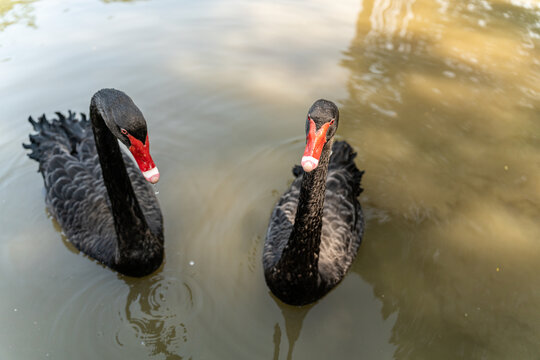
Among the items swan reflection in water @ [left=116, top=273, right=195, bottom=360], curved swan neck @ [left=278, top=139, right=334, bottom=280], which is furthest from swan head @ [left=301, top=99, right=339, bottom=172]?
swan reflection in water @ [left=116, top=273, right=195, bottom=360]

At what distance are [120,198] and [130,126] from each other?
0.70 metres

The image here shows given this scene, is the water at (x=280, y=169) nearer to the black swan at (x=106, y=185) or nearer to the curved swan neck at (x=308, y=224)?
the black swan at (x=106, y=185)

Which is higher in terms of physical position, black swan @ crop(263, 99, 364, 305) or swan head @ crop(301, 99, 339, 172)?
swan head @ crop(301, 99, 339, 172)

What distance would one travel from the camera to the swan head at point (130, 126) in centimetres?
229

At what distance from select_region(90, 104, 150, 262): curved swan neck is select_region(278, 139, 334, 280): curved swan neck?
3.36ft

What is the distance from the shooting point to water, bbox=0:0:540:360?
112 inches

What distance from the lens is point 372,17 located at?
6.68m

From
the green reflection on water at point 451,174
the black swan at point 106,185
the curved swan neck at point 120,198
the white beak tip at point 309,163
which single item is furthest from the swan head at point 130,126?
the green reflection on water at point 451,174

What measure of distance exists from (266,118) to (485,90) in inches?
107

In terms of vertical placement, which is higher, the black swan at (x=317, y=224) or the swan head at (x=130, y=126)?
the swan head at (x=130, y=126)

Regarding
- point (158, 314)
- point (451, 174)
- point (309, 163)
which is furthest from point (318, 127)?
point (451, 174)

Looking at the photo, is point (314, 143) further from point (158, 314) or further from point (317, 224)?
point (158, 314)

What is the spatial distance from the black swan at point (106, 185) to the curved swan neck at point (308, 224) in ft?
2.83

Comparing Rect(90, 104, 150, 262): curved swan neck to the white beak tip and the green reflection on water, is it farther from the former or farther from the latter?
Answer: the green reflection on water
